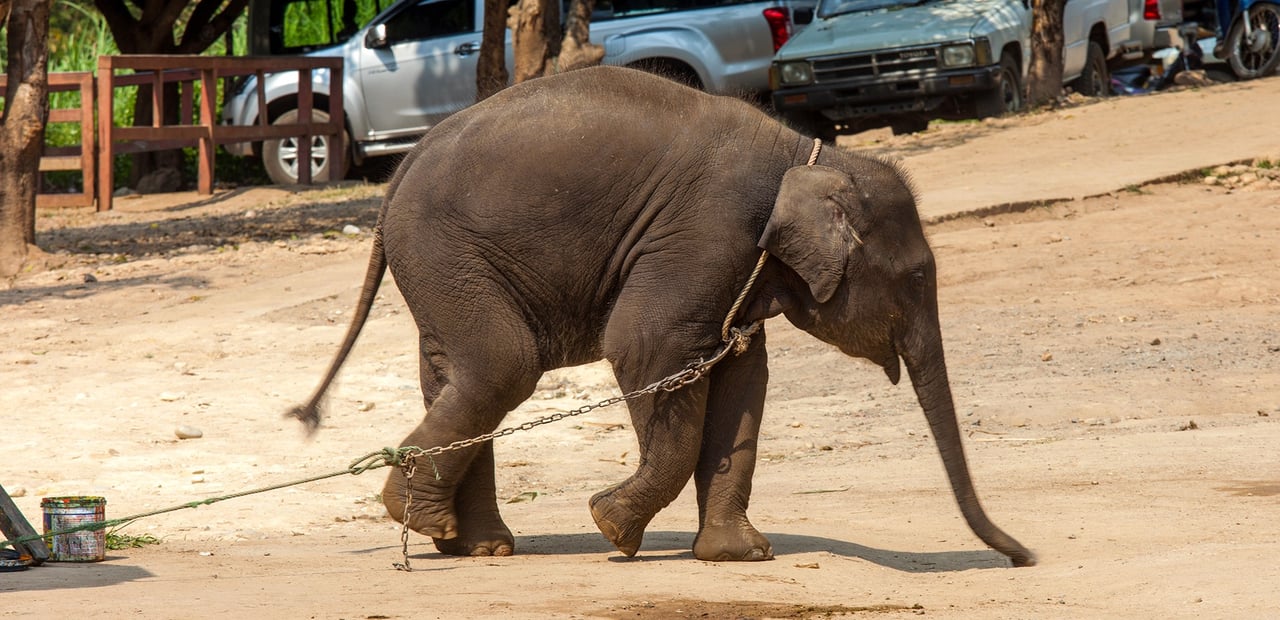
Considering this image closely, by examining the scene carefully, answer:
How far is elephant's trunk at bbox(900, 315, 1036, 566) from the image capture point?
5855 mm

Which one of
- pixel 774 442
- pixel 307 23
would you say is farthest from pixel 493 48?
pixel 774 442

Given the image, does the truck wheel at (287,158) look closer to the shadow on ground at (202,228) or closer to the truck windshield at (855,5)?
the shadow on ground at (202,228)

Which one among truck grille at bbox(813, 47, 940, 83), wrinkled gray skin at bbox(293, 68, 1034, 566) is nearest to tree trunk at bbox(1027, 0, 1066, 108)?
truck grille at bbox(813, 47, 940, 83)

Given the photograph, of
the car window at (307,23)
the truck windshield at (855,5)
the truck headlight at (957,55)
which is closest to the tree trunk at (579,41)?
the truck headlight at (957,55)

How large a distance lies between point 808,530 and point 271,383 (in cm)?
446

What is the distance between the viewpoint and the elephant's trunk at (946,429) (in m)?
5.86

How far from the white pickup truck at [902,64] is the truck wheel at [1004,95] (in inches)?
0.4

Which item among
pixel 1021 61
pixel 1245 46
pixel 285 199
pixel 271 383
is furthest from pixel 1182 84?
pixel 271 383

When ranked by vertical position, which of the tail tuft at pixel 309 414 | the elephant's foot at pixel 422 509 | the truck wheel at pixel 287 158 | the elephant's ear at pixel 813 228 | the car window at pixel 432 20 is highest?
the elephant's ear at pixel 813 228

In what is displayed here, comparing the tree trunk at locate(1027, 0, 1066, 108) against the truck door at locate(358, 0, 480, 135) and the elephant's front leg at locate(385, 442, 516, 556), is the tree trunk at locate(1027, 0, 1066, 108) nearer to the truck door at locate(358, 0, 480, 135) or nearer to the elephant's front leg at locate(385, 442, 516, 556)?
the truck door at locate(358, 0, 480, 135)

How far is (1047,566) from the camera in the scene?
590 centimetres

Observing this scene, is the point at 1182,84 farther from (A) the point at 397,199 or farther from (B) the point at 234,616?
(B) the point at 234,616

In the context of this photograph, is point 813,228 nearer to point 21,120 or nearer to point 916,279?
point 916,279

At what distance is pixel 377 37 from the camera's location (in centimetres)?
1867
